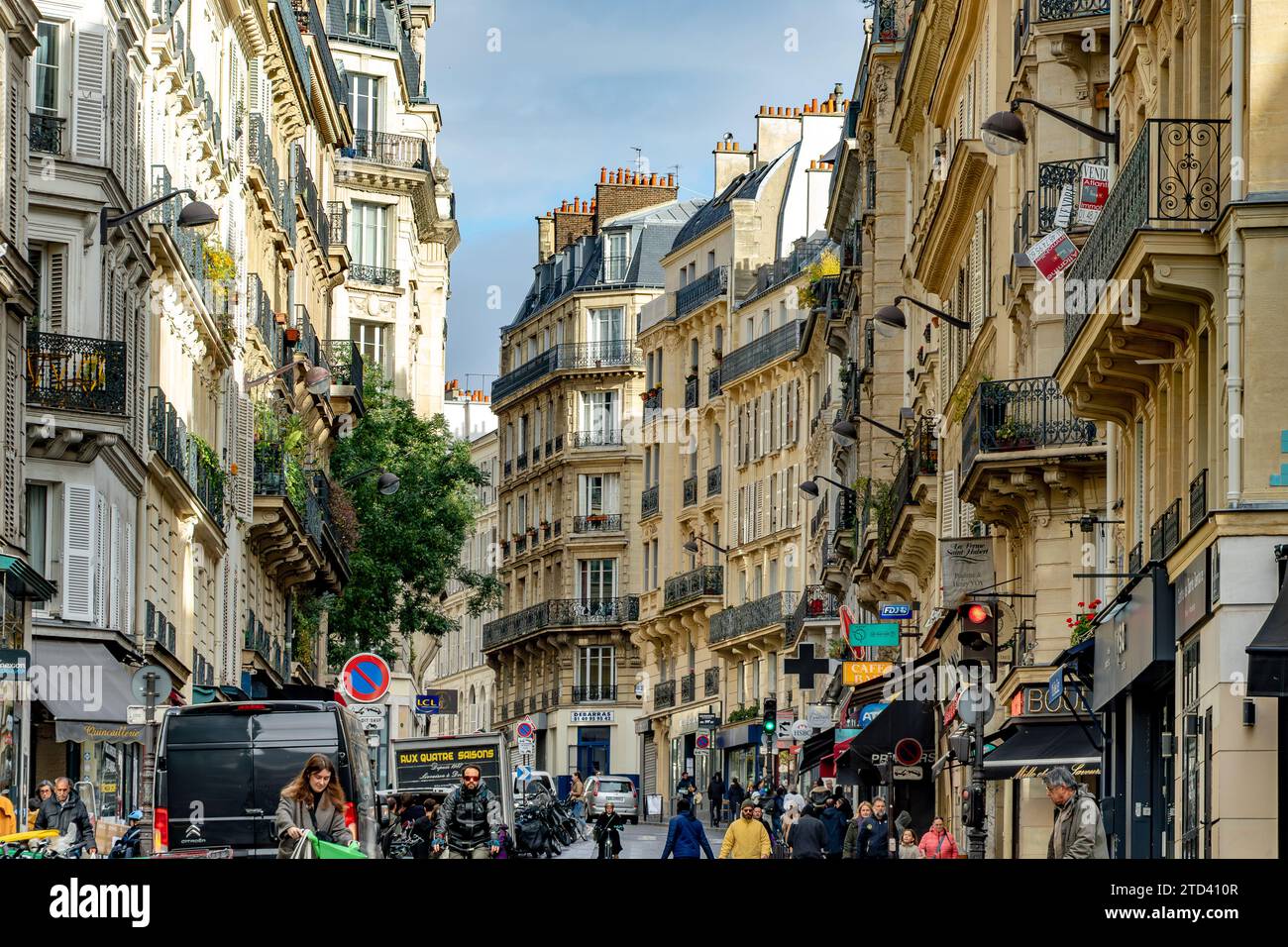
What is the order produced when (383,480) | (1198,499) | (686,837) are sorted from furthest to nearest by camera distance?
(383,480), (686,837), (1198,499)

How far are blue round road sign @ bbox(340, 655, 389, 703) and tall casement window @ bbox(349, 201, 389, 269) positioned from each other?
47.3 m

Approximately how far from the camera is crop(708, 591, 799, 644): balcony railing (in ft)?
269

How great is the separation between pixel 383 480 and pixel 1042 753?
30141 mm

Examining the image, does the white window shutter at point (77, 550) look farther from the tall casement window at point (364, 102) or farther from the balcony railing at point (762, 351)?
the balcony railing at point (762, 351)

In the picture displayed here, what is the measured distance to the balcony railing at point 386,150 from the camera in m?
73.9

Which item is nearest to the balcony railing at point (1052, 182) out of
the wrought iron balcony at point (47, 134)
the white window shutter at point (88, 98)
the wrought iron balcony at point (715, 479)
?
the white window shutter at point (88, 98)

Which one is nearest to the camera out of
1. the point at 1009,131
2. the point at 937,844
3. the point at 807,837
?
the point at 1009,131

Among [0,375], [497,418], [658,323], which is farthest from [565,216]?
[0,375]

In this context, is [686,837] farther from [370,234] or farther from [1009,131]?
[370,234]

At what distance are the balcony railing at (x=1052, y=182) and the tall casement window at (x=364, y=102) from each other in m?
42.6

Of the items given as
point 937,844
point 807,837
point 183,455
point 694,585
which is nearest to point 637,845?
point 183,455

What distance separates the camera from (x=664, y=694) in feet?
312

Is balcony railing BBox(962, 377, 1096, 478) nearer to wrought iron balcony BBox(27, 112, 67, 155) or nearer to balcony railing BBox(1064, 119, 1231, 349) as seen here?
balcony railing BBox(1064, 119, 1231, 349)
